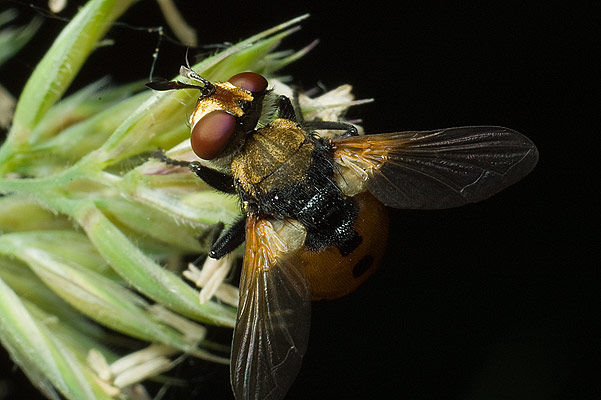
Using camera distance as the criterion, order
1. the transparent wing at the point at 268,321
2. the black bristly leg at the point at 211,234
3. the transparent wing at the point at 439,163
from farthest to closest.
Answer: the black bristly leg at the point at 211,234
the transparent wing at the point at 439,163
the transparent wing at the point at 268,321

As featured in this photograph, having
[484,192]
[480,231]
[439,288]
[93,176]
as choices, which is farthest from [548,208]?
[93,176]

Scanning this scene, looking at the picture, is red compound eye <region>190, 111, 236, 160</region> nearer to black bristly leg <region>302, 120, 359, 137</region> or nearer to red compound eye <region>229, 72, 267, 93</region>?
red compound eye <region>229, 72, 267, 93</region>

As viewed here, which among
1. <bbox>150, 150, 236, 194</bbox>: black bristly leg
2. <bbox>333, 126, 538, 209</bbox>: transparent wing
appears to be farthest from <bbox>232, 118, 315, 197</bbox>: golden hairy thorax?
<bbox>333, 126, 538, 209</bbox>: transparent wing

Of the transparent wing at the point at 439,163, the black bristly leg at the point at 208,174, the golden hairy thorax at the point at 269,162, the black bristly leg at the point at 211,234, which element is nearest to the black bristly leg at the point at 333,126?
the transparent wing at the point at 439,163

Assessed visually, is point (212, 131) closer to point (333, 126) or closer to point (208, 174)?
point (208, 174)

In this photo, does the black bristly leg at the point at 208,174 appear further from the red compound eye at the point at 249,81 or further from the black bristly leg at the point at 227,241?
the red compound eye at the point at 249,81

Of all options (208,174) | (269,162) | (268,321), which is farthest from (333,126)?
(268,321)
